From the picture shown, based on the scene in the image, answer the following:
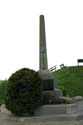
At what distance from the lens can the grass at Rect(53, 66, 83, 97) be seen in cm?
3284

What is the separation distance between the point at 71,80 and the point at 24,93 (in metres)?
19.3

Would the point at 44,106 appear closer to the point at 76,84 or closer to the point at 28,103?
the point at 28,103

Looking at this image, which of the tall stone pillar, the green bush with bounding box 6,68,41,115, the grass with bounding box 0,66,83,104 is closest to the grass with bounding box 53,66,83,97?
the grass with bounding box 0,66,83,104

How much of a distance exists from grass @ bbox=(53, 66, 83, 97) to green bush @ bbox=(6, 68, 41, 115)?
12222 mm

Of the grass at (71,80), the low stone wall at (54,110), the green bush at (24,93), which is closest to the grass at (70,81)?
the grass at (71,80)

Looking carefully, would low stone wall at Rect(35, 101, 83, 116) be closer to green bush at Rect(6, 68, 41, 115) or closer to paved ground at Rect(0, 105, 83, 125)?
green bush at Rect(6, 68, 41, 115)

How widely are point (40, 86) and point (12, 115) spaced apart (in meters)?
1.89

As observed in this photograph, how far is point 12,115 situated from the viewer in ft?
60.6

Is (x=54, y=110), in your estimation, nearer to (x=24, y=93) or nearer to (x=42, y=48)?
(x=24, y=93)

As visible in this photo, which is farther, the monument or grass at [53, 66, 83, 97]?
grass at [53, 66, 83, 97]

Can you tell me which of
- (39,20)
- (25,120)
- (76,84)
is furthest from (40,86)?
(76,84)

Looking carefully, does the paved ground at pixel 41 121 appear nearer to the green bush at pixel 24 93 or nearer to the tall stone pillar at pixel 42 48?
the green bush at pixel 24 93

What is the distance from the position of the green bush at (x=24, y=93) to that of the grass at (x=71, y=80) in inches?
481

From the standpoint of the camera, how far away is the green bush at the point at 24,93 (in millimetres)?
17859
